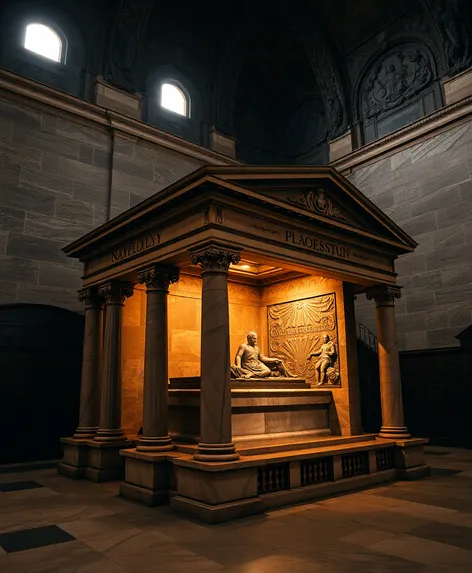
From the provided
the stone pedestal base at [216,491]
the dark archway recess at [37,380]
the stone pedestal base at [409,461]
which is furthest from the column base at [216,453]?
the dark archway recess at [37,380]

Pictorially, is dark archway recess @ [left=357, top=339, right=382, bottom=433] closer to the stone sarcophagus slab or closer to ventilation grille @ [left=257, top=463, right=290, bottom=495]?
the stone sarcophagus slab

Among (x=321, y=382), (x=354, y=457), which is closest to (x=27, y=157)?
(x=321, y=382)

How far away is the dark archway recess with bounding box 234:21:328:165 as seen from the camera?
19516mm

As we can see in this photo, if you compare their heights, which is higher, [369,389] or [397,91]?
[397,91]

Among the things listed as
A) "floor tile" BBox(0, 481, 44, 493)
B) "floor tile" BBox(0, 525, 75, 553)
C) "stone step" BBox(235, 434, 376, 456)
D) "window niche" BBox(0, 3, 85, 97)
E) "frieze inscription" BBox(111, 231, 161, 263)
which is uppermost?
"window niche" BBox(0, 3, 85, 97)

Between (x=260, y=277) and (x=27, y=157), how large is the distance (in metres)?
7.19

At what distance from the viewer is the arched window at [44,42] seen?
1428 cm

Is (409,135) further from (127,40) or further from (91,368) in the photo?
(91,368)

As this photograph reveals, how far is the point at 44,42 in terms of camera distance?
14.6 meters

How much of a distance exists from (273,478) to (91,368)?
4915 millimetres

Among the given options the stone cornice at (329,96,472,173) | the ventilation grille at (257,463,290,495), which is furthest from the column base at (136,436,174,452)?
the stone cornice at (329,96,472,173)

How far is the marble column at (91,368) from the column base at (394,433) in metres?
6.18

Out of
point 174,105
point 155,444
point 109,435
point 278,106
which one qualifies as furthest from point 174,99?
point 155,444

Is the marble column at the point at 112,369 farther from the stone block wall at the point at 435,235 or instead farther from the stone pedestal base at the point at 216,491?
the stone block wall at the point at 435,235
